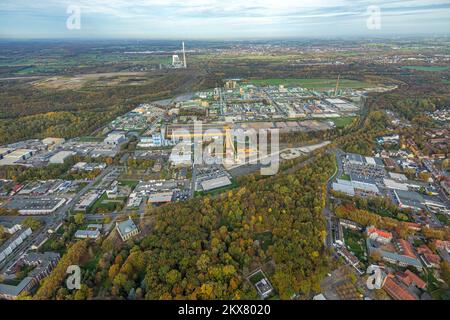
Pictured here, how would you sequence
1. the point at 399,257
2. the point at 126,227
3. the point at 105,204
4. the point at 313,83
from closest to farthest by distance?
the point at 399,257, the point at 126,227, the point at 105,204, the point at 313,83

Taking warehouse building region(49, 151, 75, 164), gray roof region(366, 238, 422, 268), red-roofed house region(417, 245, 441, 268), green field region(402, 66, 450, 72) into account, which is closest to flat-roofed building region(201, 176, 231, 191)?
gray roof region(366, 238, 422, 268)

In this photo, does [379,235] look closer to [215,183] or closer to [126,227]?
[215,183]

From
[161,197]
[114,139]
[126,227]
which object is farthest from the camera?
[114,139]

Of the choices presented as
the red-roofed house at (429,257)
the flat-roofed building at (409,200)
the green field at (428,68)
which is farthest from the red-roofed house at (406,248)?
the green field at (428,68)

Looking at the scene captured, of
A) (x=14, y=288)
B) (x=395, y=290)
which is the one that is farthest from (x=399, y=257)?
(x=14, y=288)

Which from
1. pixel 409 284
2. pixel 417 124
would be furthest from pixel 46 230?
pixel 417 124

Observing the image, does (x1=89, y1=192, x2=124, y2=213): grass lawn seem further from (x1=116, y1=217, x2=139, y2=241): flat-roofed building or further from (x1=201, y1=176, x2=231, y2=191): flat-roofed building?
(x1=201, y1=176, x2=231, y2=191): flat-roofed building

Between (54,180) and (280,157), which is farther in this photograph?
(280,157)
